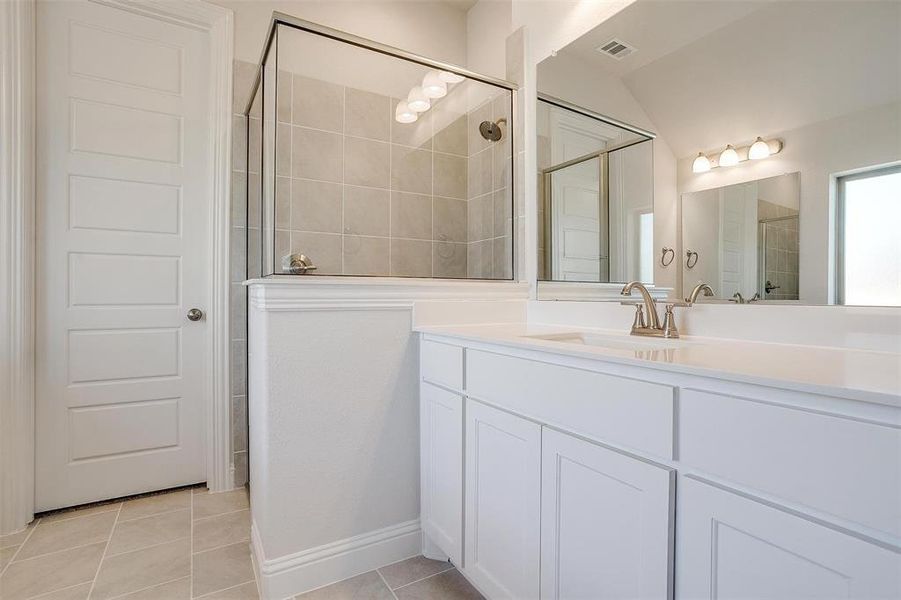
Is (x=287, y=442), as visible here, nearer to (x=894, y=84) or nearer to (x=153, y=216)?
(x=153, y=216)

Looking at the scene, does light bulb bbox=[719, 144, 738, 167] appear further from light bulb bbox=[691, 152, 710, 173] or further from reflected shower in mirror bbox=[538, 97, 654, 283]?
reflected shower in mirror bbox=[538, 97, 654, 283]

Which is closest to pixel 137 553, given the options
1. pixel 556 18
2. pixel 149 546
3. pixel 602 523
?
pixel 149 546

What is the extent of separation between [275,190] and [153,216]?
0.77 m

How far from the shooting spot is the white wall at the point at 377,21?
90.4 inches

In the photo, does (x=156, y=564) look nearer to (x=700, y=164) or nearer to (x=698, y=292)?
(x=698, y=292)

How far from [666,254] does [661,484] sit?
0.87m

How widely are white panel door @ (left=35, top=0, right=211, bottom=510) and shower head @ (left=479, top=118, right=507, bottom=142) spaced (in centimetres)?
138

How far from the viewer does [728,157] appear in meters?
1.30

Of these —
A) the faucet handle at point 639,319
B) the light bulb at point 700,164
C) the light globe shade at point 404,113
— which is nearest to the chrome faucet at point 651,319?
the faucet handle at point 639,319

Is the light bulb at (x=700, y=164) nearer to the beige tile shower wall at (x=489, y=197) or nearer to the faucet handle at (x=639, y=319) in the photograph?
the faucet handle at (x=639, y=319)

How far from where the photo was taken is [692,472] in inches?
31.1

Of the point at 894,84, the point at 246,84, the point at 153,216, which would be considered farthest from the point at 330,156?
the point at 894,84

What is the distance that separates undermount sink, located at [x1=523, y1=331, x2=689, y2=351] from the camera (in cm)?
132

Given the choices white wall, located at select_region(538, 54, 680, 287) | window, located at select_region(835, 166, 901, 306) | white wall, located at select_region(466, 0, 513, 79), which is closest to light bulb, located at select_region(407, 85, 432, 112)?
white wall, located at select_region(466, 0, 513, 79)
